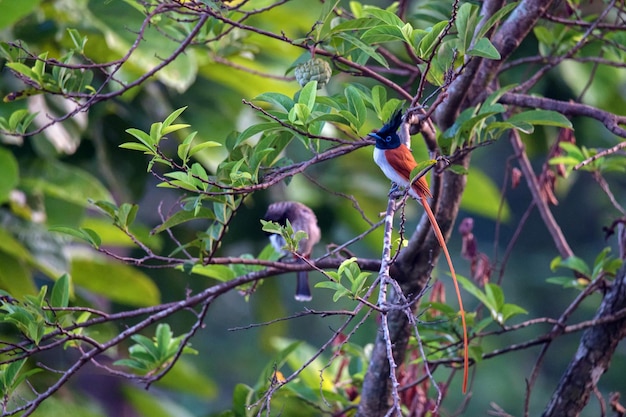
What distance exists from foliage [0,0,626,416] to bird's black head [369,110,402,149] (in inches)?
1.7

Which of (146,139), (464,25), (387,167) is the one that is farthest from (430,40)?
(146,139)

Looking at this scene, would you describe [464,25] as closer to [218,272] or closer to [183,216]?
[183,216]

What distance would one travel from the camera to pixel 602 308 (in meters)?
2.02

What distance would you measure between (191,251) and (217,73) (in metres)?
0.94

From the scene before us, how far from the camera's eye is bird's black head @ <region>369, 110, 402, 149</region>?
1663 mm

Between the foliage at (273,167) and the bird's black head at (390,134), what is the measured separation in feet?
0.14

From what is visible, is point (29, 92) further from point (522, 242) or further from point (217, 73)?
point (522, 242)

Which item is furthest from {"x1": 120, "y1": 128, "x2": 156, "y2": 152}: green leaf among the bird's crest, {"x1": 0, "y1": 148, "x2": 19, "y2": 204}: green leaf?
{"x1": 0, "y1": 148, "x2": 19, "y2": 204}: green leaf

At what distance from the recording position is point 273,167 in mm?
1729

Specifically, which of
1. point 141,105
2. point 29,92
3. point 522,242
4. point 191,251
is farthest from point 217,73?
point 522,242

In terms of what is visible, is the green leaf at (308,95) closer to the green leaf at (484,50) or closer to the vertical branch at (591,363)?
the green leaf at (484,50)

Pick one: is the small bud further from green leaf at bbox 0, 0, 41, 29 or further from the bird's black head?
green leaf at bbox 0, 0, 41, 29

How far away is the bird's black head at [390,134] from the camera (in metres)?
1.66

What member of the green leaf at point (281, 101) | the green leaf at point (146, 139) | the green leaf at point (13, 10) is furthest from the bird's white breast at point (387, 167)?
the green leaf at point (13, 10)
